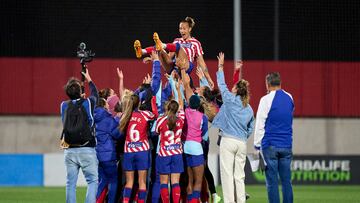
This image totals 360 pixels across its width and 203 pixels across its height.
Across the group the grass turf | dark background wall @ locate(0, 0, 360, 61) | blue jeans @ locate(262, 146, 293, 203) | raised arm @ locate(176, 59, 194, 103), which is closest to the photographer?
raised arm @ locate(176, 59, 194, 103)

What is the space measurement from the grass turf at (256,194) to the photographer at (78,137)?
570 centimetres

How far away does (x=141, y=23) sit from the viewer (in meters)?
37.9

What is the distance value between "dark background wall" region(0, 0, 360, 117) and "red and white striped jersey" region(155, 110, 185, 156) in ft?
63.6

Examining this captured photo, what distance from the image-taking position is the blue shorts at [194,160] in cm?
1803

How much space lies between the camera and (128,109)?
58.4 ft

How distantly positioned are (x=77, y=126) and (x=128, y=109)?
47.5 inches

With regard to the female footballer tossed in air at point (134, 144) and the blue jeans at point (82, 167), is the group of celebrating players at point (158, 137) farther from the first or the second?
the blue jeans at point (82, 167)

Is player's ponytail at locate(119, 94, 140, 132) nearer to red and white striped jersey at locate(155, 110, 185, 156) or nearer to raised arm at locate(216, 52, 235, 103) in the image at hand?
red and white striped jersey at locate(155, 110, 185, 156)

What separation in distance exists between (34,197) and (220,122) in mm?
7808

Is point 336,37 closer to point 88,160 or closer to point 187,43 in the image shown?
point 187,43

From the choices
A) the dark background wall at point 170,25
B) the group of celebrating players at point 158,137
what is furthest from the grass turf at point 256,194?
the dark background wall at point 170,25

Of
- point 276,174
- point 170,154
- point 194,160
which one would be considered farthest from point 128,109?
point 276,174

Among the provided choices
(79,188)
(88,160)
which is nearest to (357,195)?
(79,188)

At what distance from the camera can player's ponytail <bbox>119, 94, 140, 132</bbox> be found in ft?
58.3
